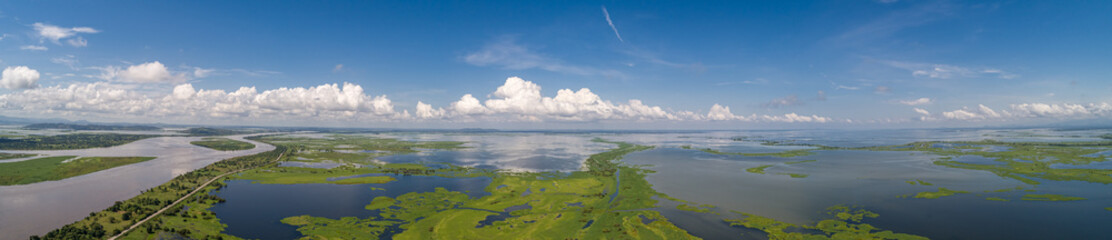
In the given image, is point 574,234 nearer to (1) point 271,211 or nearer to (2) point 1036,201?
(1) point 271,211

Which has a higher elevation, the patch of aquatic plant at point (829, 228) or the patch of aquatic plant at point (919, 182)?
the patch of aquatic plant at point (919, 182)

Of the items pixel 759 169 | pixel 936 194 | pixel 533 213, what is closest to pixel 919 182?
pixel 936 194

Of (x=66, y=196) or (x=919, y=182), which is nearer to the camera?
(x=66, y=196)

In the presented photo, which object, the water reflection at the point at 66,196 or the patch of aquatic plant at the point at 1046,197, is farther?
the patch of aquatic plant at the point at 1046,197

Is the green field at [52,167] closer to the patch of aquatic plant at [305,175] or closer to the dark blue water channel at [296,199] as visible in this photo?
the patch of aquatic plant at [305,175]

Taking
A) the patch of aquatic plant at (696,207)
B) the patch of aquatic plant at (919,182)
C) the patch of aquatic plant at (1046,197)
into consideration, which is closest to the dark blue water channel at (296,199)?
the patch of aquatic plant at (696,207)

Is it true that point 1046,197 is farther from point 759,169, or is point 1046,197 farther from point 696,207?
point 696,207

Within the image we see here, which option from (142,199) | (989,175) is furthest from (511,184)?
(989,175)
